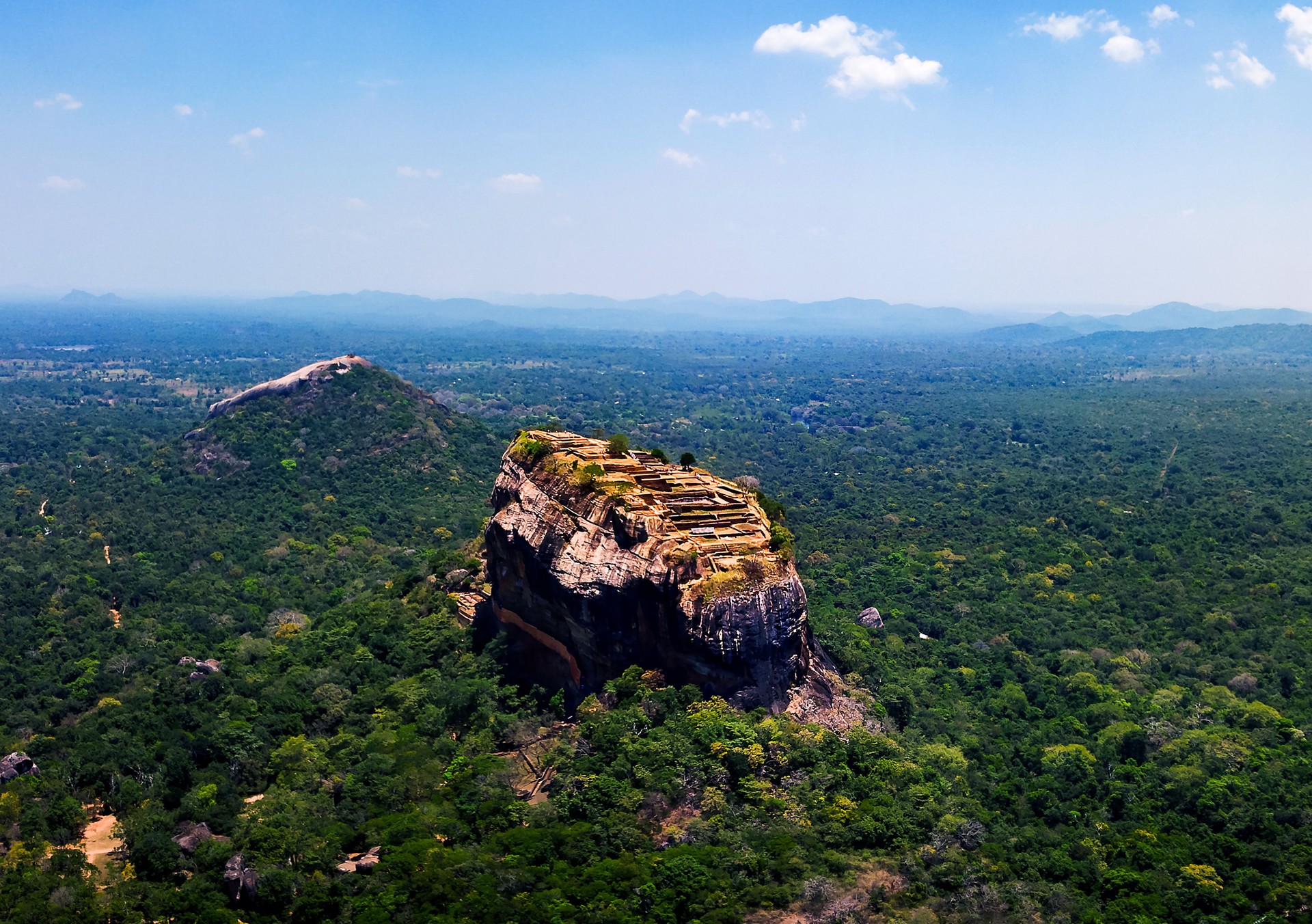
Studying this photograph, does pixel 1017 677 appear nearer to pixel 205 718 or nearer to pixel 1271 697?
pixel 1271 697

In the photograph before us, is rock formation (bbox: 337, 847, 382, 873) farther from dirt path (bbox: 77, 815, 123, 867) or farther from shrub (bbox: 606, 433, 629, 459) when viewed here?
shrub (bbox: 606, 433, 629, 459)

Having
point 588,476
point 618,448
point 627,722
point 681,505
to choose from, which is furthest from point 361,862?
point 618,448

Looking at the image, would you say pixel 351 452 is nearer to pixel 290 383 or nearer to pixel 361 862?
pixel 290 383

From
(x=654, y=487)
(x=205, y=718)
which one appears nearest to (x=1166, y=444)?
(x=654, y=487)

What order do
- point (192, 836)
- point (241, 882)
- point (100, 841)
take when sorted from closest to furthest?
point (241, 882)
point (192, 836)
point (100, 841)


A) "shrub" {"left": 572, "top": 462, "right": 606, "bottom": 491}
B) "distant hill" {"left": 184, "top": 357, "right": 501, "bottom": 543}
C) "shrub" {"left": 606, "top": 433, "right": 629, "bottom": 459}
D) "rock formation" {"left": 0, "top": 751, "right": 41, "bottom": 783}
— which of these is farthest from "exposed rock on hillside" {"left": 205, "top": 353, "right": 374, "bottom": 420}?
"shrub" {"left": 572, "top": 462, "right": 606, "bottom": 491}

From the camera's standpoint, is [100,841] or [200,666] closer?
[100,841]

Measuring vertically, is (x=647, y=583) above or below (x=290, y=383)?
below
